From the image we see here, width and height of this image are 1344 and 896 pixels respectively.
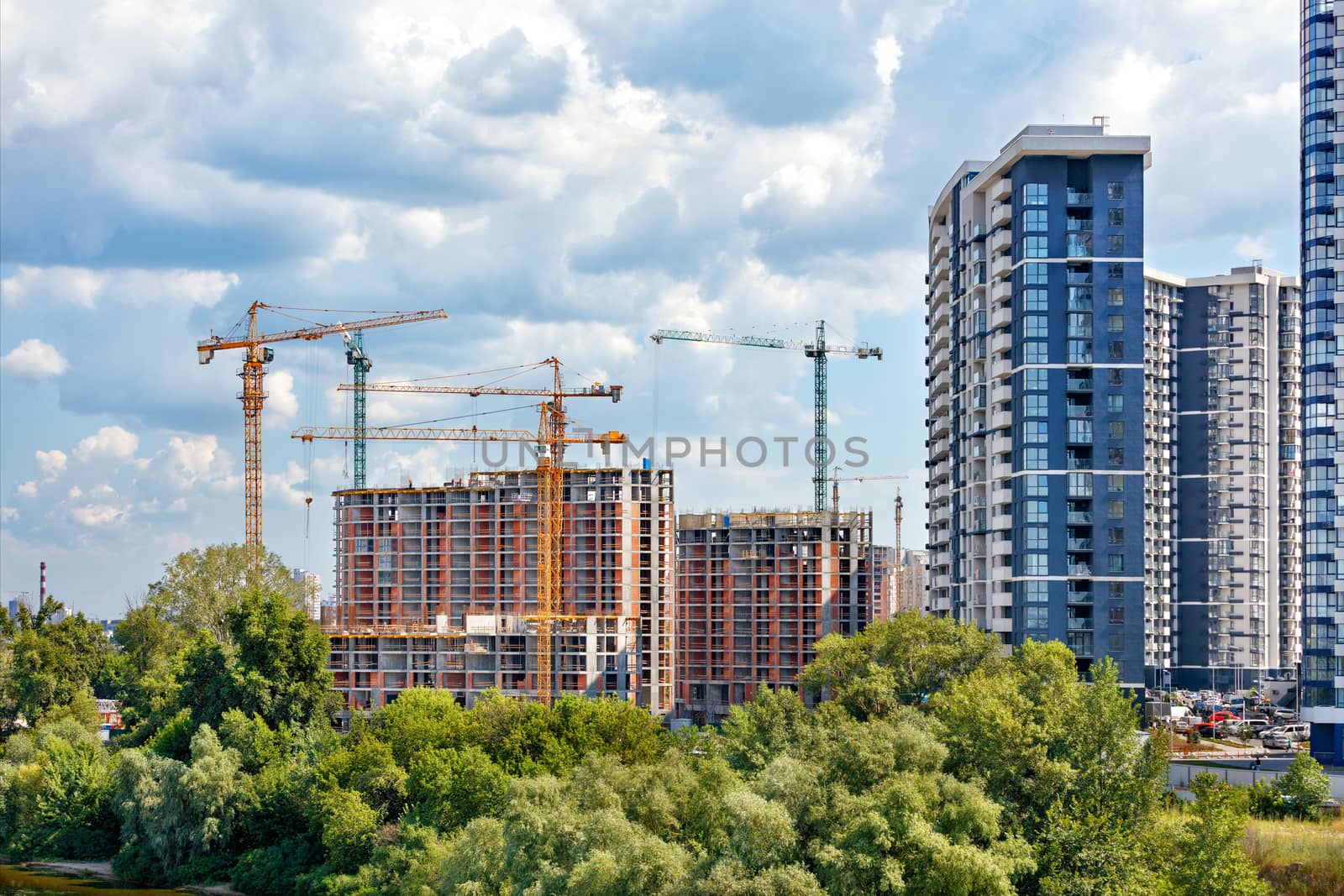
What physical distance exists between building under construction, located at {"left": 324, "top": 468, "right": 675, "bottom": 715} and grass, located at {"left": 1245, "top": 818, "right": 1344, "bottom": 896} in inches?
3078

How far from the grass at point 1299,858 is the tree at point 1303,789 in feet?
16.9

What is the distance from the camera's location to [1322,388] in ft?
264

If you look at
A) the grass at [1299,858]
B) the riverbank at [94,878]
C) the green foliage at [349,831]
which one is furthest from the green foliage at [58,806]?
the grass at [1299,858]

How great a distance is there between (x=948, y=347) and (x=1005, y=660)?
133 ft

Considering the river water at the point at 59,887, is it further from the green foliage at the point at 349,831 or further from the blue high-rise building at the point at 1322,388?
the blue high-rise building at the point at 1322,388

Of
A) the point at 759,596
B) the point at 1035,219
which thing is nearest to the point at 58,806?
the point at 759,596

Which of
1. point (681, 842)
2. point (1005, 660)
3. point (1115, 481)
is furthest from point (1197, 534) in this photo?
point (681, 842)

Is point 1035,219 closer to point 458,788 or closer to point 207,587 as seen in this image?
point 458,788

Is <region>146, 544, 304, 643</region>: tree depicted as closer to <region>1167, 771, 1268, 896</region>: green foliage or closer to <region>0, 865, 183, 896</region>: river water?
<region>0, 865, 183, 896</region>: river water

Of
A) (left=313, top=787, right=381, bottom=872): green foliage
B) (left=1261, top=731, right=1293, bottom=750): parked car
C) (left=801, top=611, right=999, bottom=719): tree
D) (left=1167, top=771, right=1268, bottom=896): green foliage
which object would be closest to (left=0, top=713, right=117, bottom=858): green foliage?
(left=313, top=787, right=381, bottom=872): green foliage

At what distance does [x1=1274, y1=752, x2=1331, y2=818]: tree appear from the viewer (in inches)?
2359

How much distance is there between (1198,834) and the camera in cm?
4659

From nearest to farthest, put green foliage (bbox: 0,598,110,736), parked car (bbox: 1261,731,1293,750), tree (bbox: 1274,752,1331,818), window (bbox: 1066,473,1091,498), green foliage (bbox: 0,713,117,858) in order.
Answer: tree (bbox: 1274,752,1331,818) < window (bbox: 1066,473,1091,498) < green foliage (bbox: 0,713,117,858) < parked car (bbox: 1261,731,1293,750) < green foliage (bbox: 0,598,110,736)

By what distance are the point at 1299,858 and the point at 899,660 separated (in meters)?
27.6
